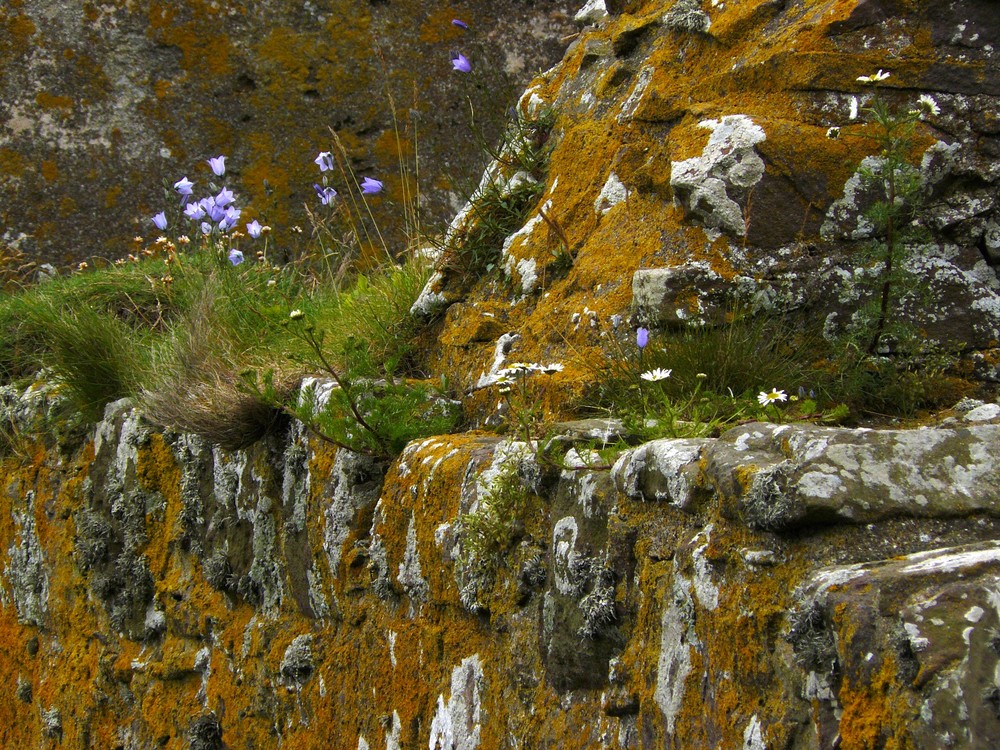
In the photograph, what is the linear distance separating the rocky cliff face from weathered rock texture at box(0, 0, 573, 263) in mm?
1628

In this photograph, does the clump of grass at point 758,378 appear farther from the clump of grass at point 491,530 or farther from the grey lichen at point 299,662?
the grey lichen at point 299,662

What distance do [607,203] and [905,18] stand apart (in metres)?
0.87

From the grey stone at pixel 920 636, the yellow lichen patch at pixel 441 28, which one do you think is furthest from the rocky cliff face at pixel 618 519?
the yellow lichen patch at pixel 441 28

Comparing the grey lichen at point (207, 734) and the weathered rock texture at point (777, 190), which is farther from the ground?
the weathered rock texture at point (777, 190)

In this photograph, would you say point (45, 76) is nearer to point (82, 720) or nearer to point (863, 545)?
point (82, 720)

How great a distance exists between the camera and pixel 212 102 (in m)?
5.94

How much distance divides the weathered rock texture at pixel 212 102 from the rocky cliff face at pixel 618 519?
5.34 feet

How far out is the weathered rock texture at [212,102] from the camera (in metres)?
5.77

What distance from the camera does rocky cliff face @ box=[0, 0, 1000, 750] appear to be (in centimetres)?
149

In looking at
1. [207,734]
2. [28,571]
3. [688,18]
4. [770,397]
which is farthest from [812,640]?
[28,571]

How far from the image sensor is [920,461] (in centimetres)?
156

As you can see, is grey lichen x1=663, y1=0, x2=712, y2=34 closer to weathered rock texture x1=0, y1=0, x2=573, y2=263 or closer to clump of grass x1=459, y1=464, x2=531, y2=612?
clump of grass x1=459, y1=464, x2=531, y2=612

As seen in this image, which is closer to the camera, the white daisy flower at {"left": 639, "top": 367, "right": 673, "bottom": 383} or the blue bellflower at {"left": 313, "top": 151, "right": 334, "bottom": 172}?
the white daisy flower at {"left": 639, "top": 367, "right": 673, "bottom": 383}

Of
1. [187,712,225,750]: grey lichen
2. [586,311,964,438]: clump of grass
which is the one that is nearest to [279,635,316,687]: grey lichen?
[187,712,225,750]: grey lichen
